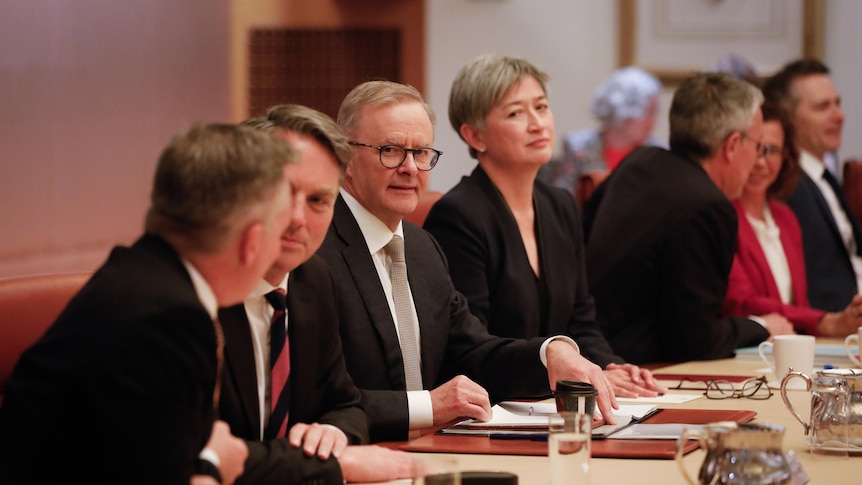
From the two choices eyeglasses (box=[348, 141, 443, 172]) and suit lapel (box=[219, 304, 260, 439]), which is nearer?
suit lapel (box=[219, 304, 260, 439])

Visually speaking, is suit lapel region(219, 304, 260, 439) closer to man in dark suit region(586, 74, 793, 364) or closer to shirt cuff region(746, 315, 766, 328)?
man in dark suit region(586, 74, 793, 364)

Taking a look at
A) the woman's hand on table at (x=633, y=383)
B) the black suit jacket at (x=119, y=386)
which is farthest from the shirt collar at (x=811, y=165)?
the black suit jacket at (x=119, y=386)

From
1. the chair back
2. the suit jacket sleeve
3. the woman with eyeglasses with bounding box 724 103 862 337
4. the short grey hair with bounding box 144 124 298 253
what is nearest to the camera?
the short grey hair with bounding box 144 124 298 253

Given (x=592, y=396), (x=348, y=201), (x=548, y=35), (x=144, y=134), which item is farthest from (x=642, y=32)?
(x=592, y=396)

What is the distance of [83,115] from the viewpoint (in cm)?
468

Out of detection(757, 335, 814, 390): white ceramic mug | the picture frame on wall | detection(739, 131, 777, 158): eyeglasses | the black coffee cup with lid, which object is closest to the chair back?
the black coffee cup with lid

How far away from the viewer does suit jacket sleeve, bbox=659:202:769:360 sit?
338 centimetres

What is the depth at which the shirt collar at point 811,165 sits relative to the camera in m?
4.96

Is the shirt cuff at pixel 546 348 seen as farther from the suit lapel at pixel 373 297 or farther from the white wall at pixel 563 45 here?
the white wall at pixel 563 45

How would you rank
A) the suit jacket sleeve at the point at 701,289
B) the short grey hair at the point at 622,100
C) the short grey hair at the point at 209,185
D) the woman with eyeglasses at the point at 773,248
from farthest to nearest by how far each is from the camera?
the short grey hair at the point at 622,100
the woman with eyeglasses at the point at 773,248
the suit jacket sleeve at the point at 701,289
the short grey hair at the point at 209,185

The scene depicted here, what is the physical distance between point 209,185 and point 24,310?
0.91 m

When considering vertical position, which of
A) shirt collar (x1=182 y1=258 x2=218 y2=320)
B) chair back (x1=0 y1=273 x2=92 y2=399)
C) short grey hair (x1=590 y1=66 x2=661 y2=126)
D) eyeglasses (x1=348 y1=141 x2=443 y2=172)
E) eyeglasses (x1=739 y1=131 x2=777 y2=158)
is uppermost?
short grey hair (x1=590 y1=66 x2=661 y2=126)

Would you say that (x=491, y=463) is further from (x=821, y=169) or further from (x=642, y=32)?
(x=642, y=32)

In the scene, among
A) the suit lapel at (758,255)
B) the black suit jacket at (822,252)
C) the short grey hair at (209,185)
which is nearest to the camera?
the short grey hair at (209,185)
